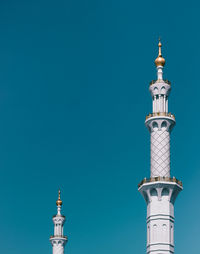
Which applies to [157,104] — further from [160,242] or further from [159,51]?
[160,242]

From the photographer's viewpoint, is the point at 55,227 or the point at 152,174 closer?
the point at 152,174

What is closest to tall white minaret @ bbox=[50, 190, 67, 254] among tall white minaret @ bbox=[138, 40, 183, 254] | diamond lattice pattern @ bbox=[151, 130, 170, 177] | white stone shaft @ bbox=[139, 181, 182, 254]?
tall white minaret @ bbox=[138, 40, 183, 254]

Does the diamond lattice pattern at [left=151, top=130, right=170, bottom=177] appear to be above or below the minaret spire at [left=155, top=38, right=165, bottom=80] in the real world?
below

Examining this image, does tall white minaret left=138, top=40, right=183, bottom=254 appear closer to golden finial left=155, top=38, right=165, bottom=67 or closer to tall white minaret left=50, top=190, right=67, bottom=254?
golden finial left=155, top=38, right=165, bottom=67

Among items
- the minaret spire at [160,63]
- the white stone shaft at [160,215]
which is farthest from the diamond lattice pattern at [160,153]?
the minaret spire at [160,63]

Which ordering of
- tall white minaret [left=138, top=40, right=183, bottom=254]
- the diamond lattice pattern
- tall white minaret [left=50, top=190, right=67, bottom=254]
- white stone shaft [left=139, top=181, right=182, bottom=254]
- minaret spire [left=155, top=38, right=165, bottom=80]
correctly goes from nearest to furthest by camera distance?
white stone shaft [left=139, top=181, right=182, bottom=254], tall white minaret [left=138, top=40, right=183, bottom=254], the diamond lattice pattern, minaret spire [left=155, top=38, right=165, bottom=80], tall white minaret [left=50, top=190, right=67, bottom=254]

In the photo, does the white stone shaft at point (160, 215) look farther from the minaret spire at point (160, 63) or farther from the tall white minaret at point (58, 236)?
the tall white minaret at point (58, 236)

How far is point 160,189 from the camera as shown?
58.2 m

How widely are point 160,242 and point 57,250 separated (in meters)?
53.2

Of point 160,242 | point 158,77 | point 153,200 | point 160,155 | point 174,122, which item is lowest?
point 160,242

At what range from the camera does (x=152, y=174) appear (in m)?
59.6

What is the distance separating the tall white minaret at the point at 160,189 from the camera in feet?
189

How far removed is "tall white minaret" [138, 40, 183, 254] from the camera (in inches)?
2263

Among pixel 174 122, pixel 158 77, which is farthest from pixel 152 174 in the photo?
pixel 158 77
